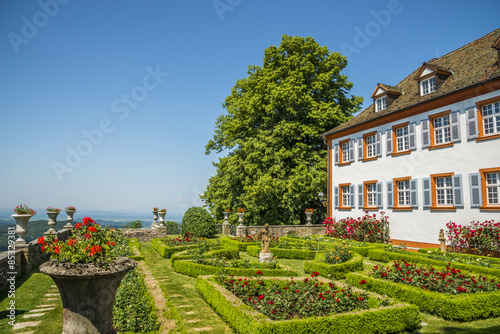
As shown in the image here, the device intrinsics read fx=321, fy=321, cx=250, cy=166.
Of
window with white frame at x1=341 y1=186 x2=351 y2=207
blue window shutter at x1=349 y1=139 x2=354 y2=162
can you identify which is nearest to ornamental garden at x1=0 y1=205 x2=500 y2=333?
window with white frame at x1=341 y1=186 x2=351 y2=207

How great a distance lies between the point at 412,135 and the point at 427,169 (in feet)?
6.53

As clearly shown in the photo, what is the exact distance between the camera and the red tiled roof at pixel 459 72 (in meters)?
14.2

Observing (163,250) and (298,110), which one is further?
(298,110)

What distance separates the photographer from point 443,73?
53.2 feet

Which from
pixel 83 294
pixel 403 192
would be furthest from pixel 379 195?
pixel 83 294

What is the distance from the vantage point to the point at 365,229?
58.9 ft

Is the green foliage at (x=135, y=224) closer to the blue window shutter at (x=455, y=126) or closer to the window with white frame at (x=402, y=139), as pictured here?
the window with white frame at (x=402, y=139)

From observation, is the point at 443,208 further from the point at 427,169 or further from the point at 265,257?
the point at 265,257

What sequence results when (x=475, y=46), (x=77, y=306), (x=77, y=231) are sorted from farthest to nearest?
(x=475, y=46) → (x=77, y=231) → (x=77, y=306)

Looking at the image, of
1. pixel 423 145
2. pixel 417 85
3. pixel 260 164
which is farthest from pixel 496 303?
pixel 260 164

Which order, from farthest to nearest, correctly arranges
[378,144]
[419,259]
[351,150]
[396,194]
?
[351,150] < [378,144] < [396,194] < [419,259]

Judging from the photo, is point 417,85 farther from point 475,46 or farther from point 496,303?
point 496,303

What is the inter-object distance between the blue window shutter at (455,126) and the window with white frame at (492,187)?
6.58 feet

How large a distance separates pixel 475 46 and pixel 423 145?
635 cm
